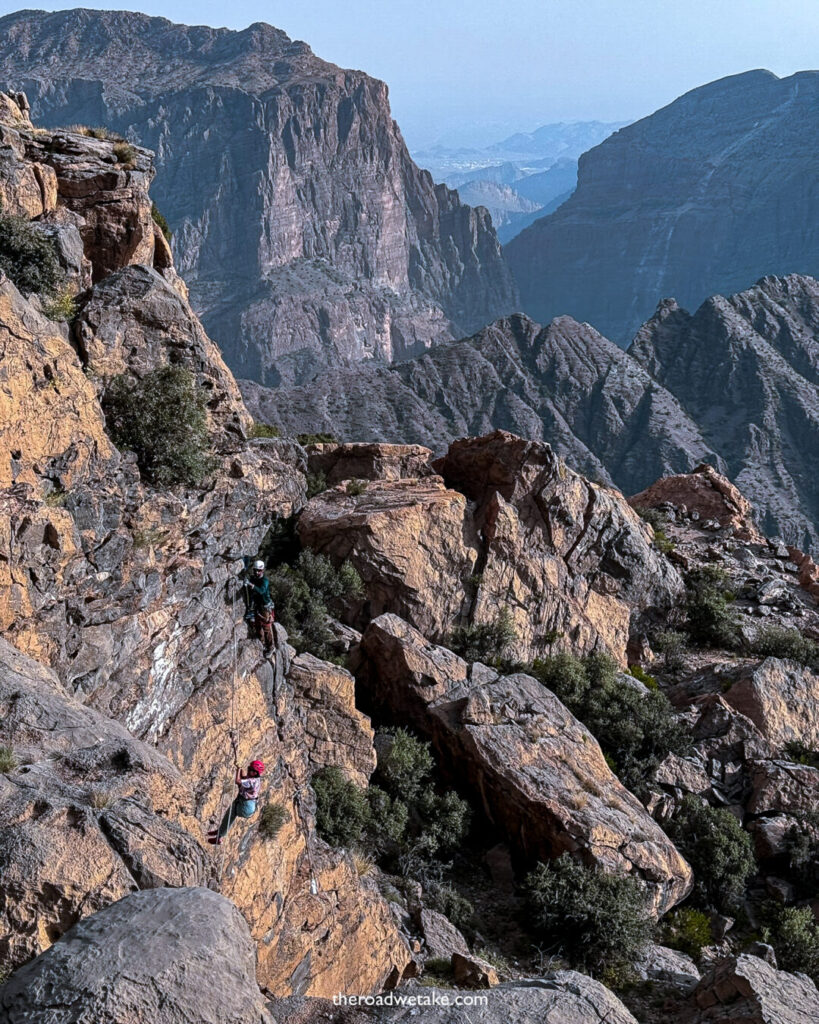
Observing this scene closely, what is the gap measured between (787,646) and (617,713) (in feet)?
27.7

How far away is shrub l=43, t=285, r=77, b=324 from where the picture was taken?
47.4 feet

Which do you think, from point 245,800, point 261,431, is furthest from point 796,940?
point 261,431

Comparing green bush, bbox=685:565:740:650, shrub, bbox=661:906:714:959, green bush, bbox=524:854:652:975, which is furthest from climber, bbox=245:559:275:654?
green bush, bbox=685:565:740:650

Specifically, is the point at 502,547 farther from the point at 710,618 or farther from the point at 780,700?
the point at 780,700

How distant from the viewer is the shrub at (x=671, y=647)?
27.5 m

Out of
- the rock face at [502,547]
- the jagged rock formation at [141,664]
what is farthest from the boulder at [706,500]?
the jagged rock formation at [141,664]

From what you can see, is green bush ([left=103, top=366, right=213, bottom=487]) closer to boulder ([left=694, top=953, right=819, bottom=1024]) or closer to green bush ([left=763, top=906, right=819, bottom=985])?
boulder ([left=694, top=953, right=819, bottom=1024])

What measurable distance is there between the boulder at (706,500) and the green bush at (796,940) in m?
23.2

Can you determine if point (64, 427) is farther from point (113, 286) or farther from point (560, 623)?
point (560, 623)

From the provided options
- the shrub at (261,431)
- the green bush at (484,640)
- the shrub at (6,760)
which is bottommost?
the green bush at (484,640)

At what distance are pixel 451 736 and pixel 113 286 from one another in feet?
39.2

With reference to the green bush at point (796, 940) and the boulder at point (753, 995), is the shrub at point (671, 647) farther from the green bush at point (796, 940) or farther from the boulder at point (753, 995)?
the boulder at point (753, 995)

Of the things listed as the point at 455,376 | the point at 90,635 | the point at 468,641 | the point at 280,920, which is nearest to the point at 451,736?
the point at 468,641

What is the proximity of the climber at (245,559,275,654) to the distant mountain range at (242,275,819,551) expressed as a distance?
296 ft
